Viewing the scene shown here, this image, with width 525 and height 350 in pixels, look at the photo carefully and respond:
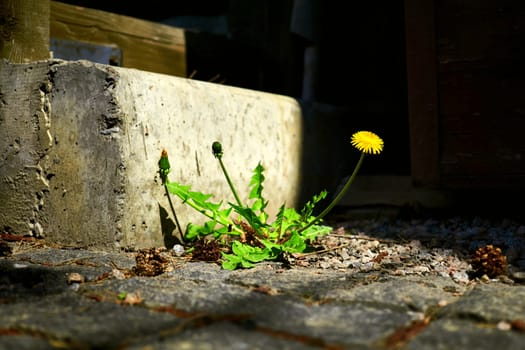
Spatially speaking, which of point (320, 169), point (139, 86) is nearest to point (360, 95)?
point (320, 169)

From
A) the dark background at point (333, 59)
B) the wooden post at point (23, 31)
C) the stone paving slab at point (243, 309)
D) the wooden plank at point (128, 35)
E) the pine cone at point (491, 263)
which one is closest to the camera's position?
the stone paving slab at point (243, 309)

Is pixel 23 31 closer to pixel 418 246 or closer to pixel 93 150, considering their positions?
pixel 93 150

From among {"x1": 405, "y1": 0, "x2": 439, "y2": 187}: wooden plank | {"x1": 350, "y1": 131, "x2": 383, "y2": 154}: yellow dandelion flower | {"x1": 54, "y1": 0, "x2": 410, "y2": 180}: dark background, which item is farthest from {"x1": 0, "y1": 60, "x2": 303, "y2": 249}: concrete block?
{"x1": 54, "y1": 0, "x2": 410, "y2": 180}: dark background

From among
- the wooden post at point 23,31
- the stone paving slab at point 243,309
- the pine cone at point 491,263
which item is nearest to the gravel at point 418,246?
the pine cone at point 491,263

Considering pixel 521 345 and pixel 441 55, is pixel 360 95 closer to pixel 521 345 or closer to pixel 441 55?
pixel 441 55

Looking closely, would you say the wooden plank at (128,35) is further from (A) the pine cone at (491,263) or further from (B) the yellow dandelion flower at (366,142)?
(A) the pine cone at (491,263)

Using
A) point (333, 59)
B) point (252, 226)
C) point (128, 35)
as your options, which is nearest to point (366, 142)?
point (252, 226)
